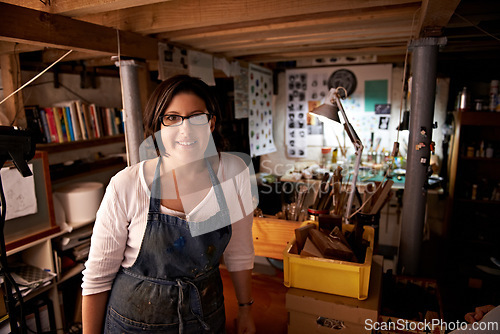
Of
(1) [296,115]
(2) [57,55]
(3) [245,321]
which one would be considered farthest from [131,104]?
(1) [296,115]

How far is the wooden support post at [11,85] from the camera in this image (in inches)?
104

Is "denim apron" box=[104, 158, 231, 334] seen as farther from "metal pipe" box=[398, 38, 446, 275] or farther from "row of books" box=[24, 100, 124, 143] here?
"row of books" box=[24, 100, 124, 143]

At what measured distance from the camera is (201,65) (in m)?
3.34

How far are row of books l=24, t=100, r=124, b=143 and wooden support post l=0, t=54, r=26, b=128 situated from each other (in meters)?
0.11

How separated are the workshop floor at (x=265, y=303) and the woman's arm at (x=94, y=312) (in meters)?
0.89

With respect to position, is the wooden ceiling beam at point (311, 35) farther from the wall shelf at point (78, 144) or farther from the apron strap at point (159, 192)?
the apron strap at point (159, 192)

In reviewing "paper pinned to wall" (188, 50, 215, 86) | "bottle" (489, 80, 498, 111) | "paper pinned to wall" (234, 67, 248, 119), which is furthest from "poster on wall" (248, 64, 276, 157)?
"bottle" (489, 80, 498, 111)

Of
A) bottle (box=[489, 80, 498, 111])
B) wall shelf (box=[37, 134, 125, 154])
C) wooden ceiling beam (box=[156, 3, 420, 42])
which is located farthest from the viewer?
bottle (box=[489, 80, 498, 111])

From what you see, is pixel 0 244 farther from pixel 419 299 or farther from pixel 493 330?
pixel 419 299

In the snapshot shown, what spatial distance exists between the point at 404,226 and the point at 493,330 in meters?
1.41

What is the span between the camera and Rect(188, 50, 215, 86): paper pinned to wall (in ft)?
10.4

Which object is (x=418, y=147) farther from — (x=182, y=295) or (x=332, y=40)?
(x=182, y=295)

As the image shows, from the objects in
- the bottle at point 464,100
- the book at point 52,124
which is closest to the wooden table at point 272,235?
the book at point 52,124

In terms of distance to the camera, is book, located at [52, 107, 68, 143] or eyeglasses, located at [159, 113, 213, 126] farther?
book, located at [52, 107, 68, 143]
